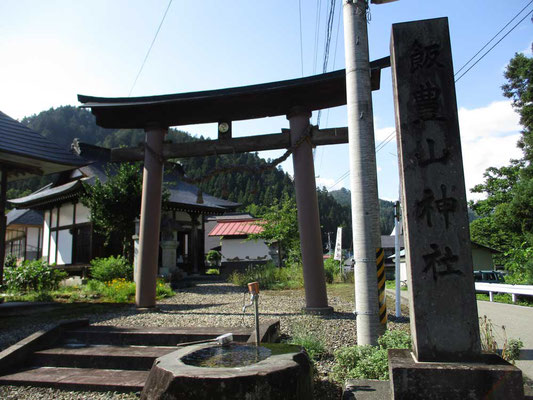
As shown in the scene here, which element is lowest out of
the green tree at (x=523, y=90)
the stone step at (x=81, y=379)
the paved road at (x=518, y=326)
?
the paved road at (x=518, y=326)

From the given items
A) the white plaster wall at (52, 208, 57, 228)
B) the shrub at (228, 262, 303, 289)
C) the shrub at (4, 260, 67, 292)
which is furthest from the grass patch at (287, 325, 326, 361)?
the white plaster wall at (52, 208, 57, 228)

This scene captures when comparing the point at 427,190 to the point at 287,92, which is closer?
the point at 427,190

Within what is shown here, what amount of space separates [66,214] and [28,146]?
Answer: 1227cm

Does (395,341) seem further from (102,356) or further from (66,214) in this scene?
(66,214)

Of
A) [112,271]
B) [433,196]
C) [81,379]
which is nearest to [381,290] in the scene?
[433,196]

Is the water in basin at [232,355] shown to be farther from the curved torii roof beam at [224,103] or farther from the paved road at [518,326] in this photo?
the curved torii roof beam at [224,103]

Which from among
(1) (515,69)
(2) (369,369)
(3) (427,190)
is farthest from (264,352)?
(1) (515,69)

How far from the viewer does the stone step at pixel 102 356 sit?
487 cm

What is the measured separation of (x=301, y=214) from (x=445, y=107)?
468 cm

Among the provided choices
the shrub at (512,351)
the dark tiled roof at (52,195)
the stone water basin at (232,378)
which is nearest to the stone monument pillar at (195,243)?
the dark tiled roof at (52,195)

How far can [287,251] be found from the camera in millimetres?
21547

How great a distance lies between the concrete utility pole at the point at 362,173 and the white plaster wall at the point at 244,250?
17206 mm

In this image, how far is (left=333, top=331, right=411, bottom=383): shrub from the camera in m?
3.84

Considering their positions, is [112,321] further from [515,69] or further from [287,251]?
[515,69]
